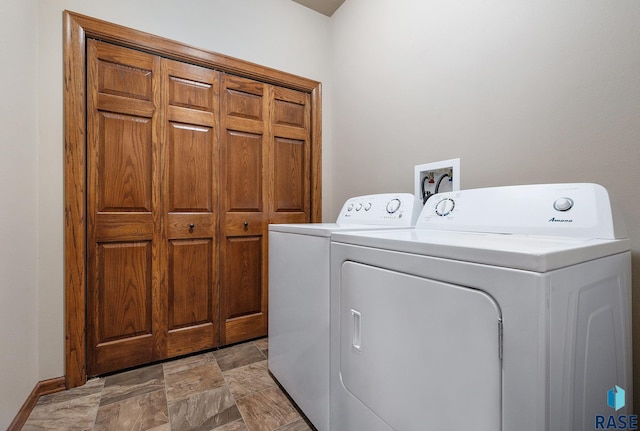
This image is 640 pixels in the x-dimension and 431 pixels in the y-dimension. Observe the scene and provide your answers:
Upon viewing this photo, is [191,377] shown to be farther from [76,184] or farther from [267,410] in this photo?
[76,184]

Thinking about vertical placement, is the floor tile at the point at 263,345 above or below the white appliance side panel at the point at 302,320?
below

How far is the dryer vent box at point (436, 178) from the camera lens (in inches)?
56.6

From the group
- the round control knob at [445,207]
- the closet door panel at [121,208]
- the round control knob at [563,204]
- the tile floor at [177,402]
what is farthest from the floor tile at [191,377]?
the round control knob at [563,204]

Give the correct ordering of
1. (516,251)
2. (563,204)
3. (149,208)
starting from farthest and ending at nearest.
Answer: (149,208)
(563,204)
(516,251)

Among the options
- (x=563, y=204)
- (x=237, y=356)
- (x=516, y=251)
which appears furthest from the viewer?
(x=237, y=356)

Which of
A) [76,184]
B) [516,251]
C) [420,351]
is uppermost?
[76,184]

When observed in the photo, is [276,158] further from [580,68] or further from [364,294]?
[580,68]

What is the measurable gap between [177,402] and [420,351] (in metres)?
1.29

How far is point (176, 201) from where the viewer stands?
1.81 m

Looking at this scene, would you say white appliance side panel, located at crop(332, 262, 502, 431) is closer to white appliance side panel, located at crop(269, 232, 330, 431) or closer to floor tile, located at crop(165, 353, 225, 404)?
white appliance side panel, located at crop(269, 232, 330, 431)

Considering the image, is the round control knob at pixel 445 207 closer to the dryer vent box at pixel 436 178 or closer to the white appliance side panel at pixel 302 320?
the dryer vent box at pixel 436 178

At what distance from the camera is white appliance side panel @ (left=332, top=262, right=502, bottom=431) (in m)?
0.59

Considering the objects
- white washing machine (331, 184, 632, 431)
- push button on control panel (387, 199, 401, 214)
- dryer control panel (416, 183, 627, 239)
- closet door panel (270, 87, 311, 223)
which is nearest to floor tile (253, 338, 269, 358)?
closet door panel (270, 87, 311, 223)

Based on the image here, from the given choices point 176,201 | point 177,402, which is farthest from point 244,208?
point 177,402
